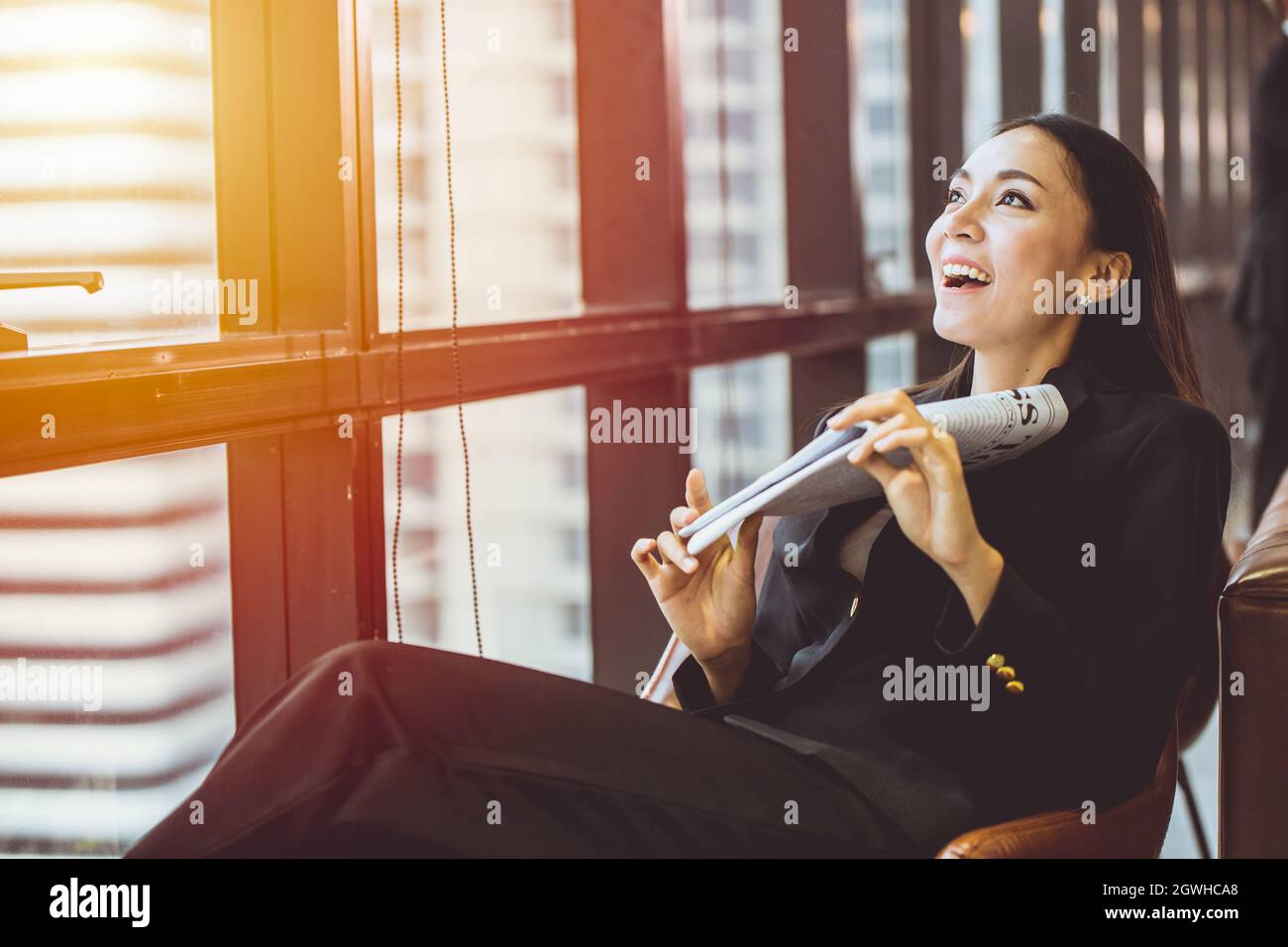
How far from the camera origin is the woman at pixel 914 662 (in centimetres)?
135

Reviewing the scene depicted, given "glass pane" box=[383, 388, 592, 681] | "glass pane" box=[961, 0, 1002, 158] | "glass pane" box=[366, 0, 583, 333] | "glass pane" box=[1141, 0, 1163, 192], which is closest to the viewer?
"glass pane" box=[366, 0, 583, 333]

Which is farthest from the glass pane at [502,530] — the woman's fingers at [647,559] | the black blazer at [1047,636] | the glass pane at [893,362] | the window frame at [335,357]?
the glass pane at [893,362]

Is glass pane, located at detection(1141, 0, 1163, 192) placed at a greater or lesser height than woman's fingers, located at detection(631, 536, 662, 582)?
greater

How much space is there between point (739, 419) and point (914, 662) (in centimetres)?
222

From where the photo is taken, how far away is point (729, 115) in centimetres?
355

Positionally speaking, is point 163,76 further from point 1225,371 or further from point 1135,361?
point 1225,371

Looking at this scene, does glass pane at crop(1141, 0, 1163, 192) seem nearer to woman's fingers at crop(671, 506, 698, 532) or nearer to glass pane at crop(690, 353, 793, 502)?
glass pane at crop(690, 353, 793, 502)

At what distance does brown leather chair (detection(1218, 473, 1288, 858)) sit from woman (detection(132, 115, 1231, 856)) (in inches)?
5.3

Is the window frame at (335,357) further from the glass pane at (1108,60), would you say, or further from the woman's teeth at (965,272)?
the glass pane at (1108,60)

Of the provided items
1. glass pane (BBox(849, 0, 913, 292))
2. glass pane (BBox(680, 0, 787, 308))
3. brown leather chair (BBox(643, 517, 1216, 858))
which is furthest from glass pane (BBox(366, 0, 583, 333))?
glass pane (BBox(849, 0, 913, 292))

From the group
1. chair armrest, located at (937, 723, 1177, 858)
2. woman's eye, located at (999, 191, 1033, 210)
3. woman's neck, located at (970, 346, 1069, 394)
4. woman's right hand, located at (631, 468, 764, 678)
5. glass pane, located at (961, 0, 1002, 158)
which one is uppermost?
glass pane, located at (961, 0, 1002, 158)

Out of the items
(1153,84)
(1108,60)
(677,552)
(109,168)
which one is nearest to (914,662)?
(677,552)

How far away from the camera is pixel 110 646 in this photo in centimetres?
174

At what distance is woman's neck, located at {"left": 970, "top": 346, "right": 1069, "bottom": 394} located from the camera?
5.31ft
